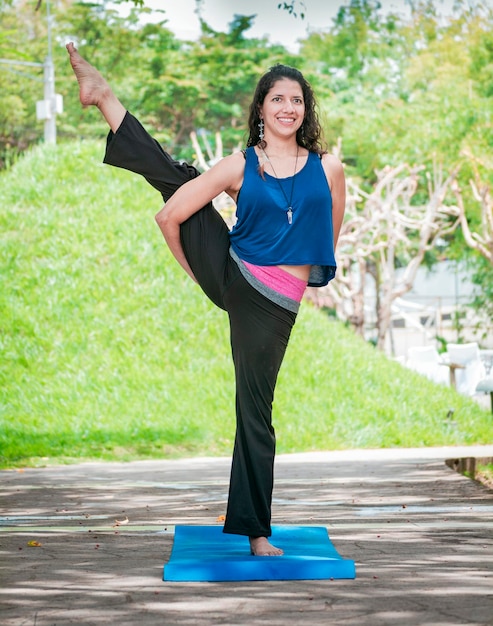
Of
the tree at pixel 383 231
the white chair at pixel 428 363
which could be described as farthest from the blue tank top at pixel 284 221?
the tree at pixel 383 231

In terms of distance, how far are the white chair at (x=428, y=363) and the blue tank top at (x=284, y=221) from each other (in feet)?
57.5

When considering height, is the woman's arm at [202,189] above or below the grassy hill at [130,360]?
above

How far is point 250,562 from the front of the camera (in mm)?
4211

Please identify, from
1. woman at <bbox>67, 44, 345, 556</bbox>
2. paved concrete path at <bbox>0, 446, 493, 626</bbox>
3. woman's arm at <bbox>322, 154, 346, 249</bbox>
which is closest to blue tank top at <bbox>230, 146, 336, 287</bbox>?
woman at <bbox>67, 44, 345, 556</bbox>

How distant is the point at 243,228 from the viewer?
4566 mm

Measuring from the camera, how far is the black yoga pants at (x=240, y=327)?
14.6 feet

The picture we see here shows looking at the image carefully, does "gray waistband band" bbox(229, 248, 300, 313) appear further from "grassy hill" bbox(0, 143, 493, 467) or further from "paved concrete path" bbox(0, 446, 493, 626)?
"grassy hill" bbox(0, 143, 493, 467)

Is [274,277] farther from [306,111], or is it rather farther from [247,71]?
[247,71]

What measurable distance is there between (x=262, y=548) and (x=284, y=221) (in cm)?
130

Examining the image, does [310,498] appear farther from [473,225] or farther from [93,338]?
[473,225]

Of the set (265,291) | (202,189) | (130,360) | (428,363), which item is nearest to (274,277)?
(265,291)

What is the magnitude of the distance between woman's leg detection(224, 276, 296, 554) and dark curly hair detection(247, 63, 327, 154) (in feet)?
2.23

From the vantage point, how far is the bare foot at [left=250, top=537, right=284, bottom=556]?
14.6 ft

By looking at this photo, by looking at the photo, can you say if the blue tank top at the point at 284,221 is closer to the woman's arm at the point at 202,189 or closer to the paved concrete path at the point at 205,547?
the woman's arm at the point at 202,189
